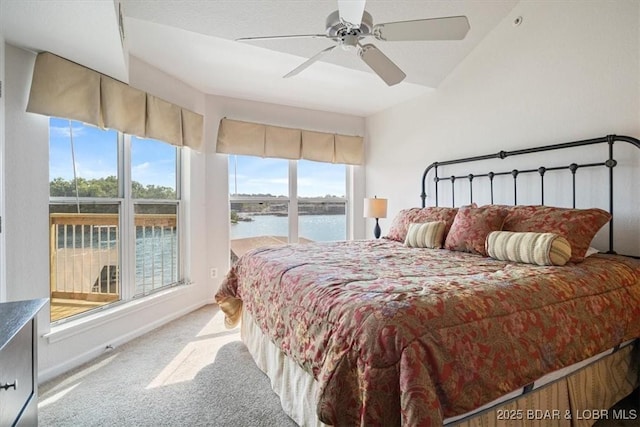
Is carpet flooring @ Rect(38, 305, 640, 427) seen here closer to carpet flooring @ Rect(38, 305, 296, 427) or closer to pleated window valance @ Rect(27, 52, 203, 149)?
carpet flooring @ Rect(38, 305, 296, 427)

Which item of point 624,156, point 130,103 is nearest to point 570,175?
point 624,156

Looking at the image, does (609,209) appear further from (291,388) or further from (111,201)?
(111,201)

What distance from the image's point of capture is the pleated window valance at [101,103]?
2055 mm

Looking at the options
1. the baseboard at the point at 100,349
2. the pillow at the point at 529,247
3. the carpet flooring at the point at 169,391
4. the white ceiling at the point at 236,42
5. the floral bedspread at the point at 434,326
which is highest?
the white ceiling at the point at 236,42

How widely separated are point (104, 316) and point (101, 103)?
1645mm

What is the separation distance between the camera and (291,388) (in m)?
1.65

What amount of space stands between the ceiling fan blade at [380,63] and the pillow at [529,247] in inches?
49.7

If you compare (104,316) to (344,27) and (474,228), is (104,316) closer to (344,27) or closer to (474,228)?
(344,27)

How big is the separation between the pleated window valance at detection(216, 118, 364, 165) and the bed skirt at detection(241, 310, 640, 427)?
248cm

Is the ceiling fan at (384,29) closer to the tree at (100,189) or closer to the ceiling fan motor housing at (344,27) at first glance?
the ceiling fan motor housing at (344,27)

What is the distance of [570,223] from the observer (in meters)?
1.91

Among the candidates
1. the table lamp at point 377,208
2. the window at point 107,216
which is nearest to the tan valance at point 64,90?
the window at point 107,216

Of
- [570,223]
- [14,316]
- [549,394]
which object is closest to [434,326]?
[549,394]

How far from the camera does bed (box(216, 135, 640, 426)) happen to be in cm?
99
